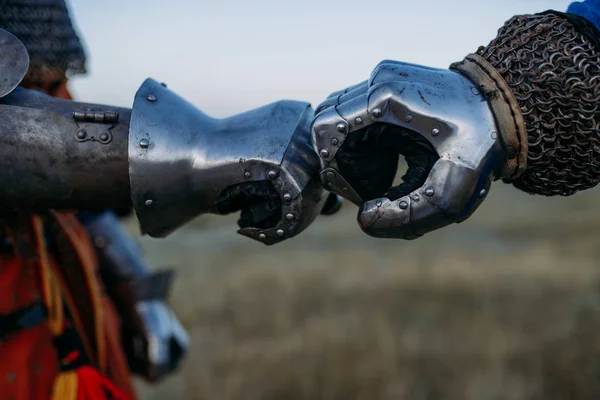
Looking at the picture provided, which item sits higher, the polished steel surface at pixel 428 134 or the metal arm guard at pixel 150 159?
the polished steel surface at pixel 428 134

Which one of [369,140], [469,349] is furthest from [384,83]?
[469,349]

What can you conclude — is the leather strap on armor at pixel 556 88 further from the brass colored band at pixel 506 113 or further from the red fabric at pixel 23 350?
the red fabric at pixel 23 350

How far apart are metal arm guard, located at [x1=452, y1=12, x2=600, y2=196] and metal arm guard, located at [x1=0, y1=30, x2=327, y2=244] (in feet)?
1.28

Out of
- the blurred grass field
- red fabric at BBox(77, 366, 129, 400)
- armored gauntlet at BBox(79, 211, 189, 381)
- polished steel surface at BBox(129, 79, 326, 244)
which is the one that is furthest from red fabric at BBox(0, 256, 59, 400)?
the blurred grass field

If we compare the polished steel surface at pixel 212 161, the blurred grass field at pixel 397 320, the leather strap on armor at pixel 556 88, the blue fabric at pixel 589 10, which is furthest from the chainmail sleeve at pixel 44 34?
the blurred grass field at pixel 397 320

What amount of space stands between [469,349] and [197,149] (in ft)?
11.4

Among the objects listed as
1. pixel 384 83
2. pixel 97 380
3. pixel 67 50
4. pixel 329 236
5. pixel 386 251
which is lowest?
pixel 329 236

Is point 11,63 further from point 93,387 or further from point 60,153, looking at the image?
point 93,387

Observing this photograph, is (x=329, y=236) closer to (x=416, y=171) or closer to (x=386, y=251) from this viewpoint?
(x=386, y=251)

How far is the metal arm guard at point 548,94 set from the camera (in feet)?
5.21

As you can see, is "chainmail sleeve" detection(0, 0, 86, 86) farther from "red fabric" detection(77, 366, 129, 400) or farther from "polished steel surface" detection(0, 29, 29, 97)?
"red fabric" detection(77, 366, 129, 400)

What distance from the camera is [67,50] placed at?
2.21 meters

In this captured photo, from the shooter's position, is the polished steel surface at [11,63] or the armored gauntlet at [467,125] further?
the polished steel surface at [11,63]

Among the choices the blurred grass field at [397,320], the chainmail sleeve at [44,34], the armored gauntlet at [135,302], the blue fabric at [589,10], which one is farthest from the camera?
the blurred grass field at [397,320]
